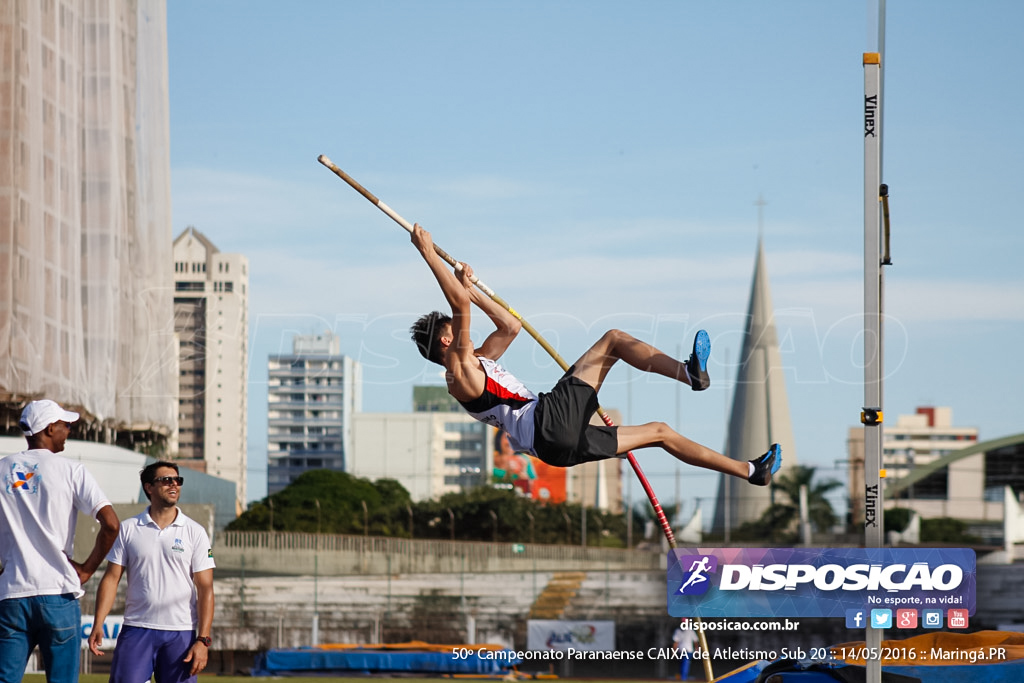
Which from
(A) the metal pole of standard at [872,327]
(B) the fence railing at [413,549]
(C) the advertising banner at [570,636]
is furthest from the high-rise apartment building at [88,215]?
(A) the metal pole of standard at [872,327]

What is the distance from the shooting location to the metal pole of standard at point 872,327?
6902 mm

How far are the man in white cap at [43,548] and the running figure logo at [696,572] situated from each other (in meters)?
3.93

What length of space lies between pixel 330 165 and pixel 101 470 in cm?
2236

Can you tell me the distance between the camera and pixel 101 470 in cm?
2819

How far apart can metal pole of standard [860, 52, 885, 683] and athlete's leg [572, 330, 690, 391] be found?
43.5 inches

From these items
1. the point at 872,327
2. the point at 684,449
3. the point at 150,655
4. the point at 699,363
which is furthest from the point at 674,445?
the point at 150,655

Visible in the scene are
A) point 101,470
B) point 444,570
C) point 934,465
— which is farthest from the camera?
point 934,465

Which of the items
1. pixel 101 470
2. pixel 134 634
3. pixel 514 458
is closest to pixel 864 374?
pixel 134 634

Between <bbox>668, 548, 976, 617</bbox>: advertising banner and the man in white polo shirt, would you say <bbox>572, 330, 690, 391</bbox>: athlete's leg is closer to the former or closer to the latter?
<bbox>668, 548, 976, 617</bbox>: advertising banner

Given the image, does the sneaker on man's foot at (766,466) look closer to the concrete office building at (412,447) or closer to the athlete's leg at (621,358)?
the athlete's leg at (621,358)

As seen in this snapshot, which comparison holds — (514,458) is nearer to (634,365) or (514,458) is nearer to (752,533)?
(752,533)

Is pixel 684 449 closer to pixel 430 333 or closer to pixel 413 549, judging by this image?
pixel 430 333

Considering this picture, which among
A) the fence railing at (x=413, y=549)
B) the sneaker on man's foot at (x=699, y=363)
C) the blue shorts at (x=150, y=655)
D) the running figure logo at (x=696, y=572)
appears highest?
the sneaker on man's foot at (x=699, y=363)

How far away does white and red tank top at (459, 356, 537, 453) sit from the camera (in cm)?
716
